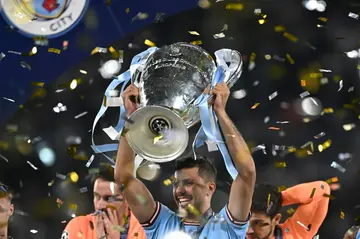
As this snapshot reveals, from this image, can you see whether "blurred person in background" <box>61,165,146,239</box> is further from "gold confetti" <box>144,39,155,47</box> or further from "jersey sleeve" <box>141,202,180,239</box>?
"gold confetti" <box>144,39,155,47</box>

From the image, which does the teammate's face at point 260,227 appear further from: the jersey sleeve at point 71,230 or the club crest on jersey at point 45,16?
the club crest on jersey at point 45,16

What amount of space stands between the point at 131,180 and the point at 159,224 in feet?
0.75

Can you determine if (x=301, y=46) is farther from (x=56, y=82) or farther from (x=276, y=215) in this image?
(x=56, y=82)

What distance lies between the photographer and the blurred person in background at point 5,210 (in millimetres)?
3627

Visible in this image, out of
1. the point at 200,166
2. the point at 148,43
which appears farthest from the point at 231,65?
the point at 148,43

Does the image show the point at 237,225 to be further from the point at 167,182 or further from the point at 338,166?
the point at 338,166

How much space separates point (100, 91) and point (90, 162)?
371 millimetres

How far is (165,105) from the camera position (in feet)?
9.93

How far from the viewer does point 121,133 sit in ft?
10.2

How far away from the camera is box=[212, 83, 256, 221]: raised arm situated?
10.0ft

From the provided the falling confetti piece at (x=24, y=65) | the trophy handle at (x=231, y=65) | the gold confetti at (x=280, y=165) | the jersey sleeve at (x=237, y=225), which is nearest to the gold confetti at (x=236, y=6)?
the trophy handle at (x=231, y=65)

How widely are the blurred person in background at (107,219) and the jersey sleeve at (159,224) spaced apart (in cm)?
20

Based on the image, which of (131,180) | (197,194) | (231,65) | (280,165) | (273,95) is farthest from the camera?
(273,95)

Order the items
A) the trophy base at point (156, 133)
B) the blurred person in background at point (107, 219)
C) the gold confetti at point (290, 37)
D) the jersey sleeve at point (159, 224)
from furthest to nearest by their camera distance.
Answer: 1. the gold confetti at point (290, 37)
2. the blurred person in background at point (107, 219)
3. the jersey sleeve at point (159, 224)
4. the trophy base at point (156, 133)
